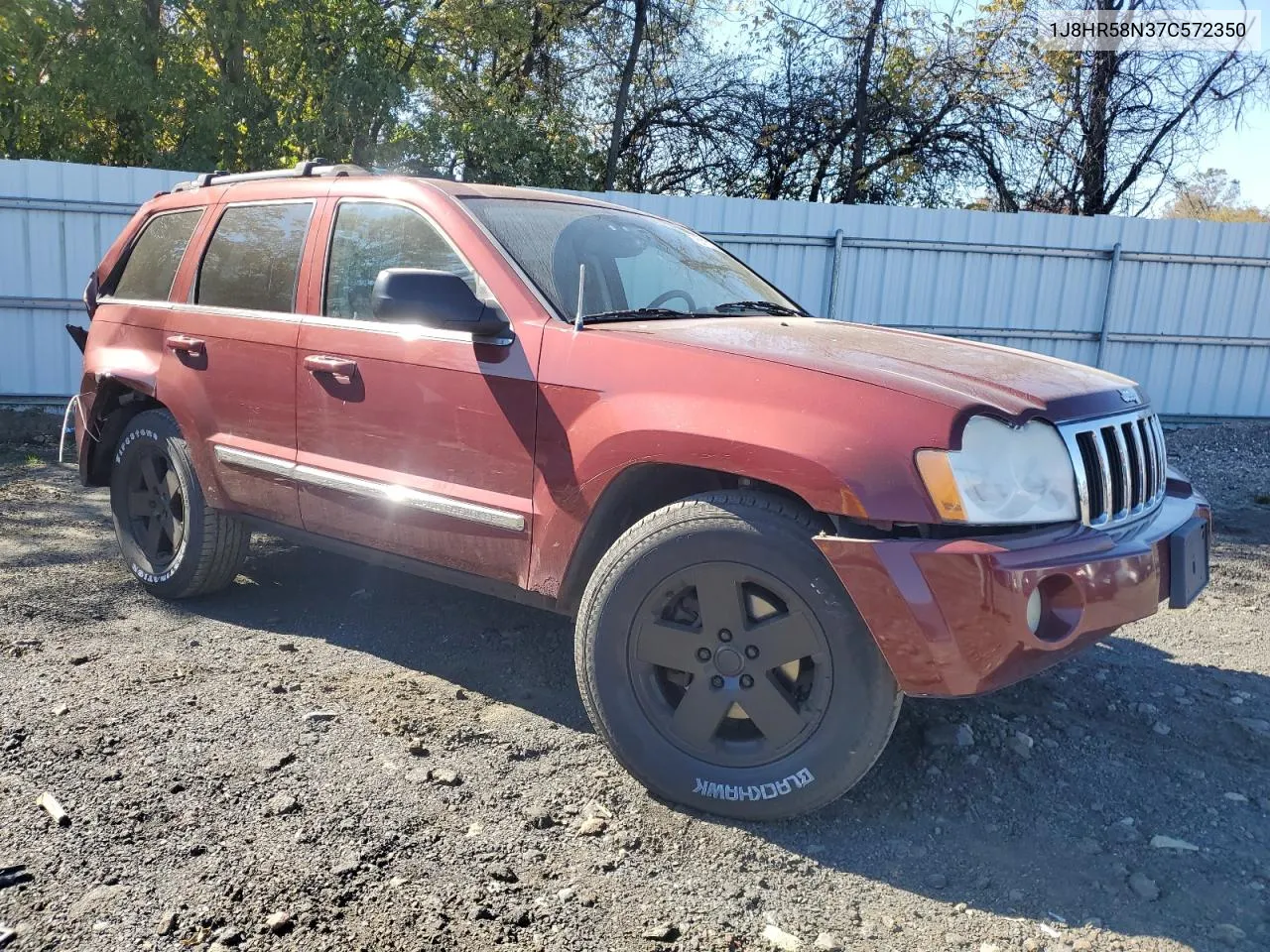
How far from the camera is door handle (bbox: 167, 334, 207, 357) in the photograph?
416 centimetres

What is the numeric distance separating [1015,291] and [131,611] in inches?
381

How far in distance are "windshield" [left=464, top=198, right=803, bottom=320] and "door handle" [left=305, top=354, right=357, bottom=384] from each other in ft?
2.35

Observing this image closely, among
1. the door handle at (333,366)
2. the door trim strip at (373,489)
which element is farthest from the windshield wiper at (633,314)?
the door handle at (333,366)

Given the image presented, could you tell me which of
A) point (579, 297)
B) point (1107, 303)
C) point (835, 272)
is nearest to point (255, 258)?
point (579, 297)

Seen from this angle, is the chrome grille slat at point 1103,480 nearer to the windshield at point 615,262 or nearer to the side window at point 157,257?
the windshield at point 615,262

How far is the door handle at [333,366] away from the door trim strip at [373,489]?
14.3 inches

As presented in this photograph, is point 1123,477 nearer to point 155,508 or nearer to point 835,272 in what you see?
point 155,508

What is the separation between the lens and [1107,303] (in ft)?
36.1

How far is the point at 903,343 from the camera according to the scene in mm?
3283

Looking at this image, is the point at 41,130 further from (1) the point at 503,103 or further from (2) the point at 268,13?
(1) the point at 503,103

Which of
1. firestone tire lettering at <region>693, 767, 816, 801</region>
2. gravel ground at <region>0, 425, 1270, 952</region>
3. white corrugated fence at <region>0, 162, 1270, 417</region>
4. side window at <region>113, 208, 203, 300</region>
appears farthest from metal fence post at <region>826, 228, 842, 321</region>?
firestone tire lettering at <region>693, 767, 816, 801</region>

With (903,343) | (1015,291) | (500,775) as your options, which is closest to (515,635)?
(500,775)

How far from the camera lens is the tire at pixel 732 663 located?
260cm

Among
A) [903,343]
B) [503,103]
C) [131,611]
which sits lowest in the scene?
[131,611]
